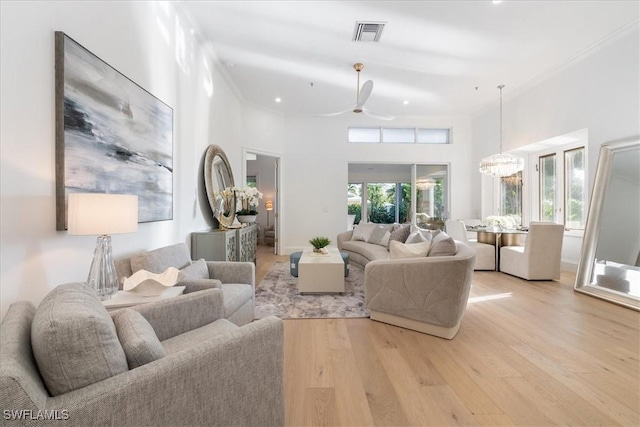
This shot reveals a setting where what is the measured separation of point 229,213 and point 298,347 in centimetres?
298

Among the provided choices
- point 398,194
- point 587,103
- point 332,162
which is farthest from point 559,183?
point 332,162

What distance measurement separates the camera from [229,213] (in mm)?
4816

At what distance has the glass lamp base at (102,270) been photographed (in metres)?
1.80

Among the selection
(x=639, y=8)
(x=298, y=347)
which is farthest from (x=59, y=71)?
(x=639, y=8)

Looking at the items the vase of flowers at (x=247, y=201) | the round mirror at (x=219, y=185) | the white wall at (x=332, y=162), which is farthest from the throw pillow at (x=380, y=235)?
the round mirror at (x=219, y=185)

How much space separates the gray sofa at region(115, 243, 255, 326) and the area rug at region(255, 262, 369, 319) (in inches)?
17.9

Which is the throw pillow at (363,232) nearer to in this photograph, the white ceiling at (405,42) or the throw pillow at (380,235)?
the throw pillow at (380,235)

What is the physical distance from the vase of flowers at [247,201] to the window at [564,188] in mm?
5404

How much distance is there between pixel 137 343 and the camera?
104 cm

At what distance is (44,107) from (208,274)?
1.75 metres

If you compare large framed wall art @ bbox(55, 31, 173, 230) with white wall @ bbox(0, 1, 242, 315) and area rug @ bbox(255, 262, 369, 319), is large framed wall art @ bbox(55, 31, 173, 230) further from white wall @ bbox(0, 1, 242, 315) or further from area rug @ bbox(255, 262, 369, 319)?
area rug @ bbox(255, 262, 369, 319)

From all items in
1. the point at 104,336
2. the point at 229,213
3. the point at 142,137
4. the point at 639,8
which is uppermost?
the point at 639,8

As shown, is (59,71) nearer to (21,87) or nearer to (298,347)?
(21,87)

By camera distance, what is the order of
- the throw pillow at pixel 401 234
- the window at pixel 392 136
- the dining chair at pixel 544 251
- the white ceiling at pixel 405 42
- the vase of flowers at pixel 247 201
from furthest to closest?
the window at pixel 392 136 < the throw pillow at pixel 401 234 < the vase of flowers at pixel 247 201 < the dining chair at pixel 544 251 < the white ceiling at pixel 405 42
